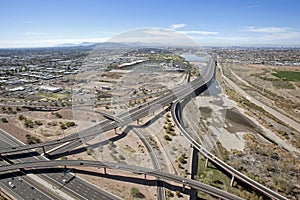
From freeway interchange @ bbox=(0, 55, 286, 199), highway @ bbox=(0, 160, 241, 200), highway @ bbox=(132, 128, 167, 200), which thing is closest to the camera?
highway @ bbox=(0, 160, 241, 200)

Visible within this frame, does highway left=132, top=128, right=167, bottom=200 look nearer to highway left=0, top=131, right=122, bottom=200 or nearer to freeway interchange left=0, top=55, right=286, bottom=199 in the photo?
freeway interchange left=0, top=55, right=286, bottom=199

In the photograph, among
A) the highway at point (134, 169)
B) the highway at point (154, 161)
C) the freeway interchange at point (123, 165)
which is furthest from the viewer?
the highway at point (154, 161)

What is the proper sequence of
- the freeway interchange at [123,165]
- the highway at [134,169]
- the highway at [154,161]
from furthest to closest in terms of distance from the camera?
the highway at [154,161]
the freeway interchange at [123,165]
the highway at [134,169]

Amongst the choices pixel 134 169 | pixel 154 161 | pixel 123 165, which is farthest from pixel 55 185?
pixel 154 161

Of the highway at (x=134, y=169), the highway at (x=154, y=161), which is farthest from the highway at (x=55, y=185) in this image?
the highway at (x=154, y=161)

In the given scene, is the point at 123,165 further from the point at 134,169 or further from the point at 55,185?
the point at 55,185

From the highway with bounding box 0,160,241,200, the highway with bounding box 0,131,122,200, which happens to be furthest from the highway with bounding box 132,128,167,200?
the highway with bounding box 0,131,122,200

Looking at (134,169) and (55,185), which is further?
(134,169)

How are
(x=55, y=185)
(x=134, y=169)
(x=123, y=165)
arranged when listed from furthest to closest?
(x=123, y=165) < (x=134, y=169) < (x=55, y=185)

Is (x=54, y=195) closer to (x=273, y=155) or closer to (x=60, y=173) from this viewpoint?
(x=60, y=173)

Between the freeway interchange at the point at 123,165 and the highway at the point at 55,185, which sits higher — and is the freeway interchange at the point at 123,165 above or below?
above

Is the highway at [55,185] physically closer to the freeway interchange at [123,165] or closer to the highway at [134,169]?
the highway at [134,169]
